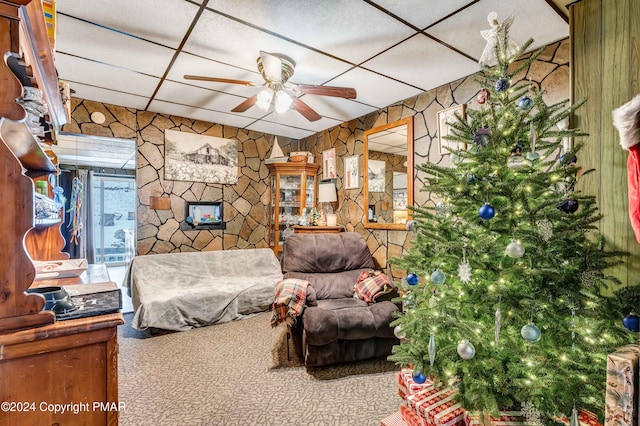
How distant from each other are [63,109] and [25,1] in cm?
135

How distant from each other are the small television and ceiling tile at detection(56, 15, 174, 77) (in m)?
2.00

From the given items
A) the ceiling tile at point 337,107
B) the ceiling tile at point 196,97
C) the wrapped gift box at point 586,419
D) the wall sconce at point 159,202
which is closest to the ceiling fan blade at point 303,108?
the ceiling tile at point 337,107

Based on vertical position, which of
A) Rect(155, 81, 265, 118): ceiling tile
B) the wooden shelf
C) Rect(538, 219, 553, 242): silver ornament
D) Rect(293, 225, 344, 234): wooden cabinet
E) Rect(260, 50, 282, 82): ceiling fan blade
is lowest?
Rect(293, 225, 344, 234): wooden cabinet

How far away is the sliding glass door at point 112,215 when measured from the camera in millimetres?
6184

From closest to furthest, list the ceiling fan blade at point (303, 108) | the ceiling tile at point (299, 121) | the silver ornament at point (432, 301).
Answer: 1. the silver ornament at point (432, 301)
2. the ceiling fan blade at point (303, 108)
3. the ceiling tile at point (299, 121)

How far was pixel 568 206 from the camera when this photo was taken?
1.29 metres

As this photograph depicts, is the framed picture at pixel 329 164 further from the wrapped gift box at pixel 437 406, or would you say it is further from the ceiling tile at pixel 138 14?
the wrapped gift box at pixel 437 406

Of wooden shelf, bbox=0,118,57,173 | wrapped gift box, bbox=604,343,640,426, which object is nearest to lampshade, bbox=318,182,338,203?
wooden shelf, bbox=0,118,57,173

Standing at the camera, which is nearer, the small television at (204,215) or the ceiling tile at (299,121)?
the ceiling tile at (299,121)

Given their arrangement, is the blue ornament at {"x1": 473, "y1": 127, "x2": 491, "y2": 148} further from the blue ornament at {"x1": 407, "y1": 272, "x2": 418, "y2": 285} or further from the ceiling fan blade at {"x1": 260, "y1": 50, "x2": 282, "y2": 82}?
the ceiling fan blade at {"x1": 260, "y1": 50, "x2": 282, "y2": 82}

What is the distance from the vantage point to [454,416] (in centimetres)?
140

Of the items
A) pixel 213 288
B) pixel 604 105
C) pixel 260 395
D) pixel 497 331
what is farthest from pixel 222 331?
pixel 604 105

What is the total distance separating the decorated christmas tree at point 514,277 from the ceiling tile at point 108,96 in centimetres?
351

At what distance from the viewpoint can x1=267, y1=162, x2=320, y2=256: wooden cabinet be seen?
15.2 ft
